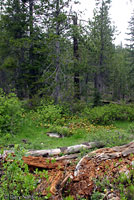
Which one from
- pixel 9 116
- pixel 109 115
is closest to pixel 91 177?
pixel 9 116

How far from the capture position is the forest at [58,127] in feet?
10.9

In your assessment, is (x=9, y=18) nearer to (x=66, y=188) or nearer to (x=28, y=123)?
(x=28, y=123)

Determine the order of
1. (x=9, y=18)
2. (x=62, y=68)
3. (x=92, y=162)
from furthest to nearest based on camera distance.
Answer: (x=9, y=18) < (x=62, y=68) < (x=92, y=162)

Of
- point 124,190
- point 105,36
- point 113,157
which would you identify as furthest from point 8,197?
point 105,36

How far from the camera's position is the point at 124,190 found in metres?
3.17

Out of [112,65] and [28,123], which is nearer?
[28,123]

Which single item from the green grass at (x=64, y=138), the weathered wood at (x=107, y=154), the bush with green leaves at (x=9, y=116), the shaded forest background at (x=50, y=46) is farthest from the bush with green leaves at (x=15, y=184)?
the shaded forest background at (x=50, y=46)

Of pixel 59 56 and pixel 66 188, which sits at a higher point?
pixel 59 56

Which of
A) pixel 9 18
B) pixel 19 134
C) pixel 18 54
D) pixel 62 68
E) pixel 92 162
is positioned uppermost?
pixel 9 18

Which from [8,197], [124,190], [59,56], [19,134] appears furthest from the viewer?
[59,56]

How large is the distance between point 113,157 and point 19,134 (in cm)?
577

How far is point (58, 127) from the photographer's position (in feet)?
31.3

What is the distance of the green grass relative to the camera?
21.9 ft

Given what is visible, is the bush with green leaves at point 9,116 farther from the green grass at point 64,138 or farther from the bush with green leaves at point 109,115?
the bush with green leaves at point 109,115
